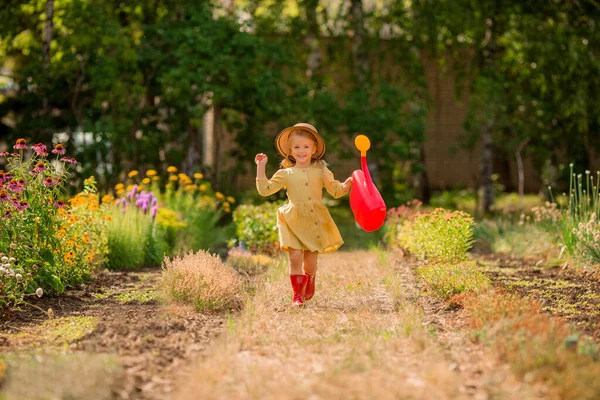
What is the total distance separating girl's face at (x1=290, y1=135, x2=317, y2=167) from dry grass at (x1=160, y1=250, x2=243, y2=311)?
112 centimetres

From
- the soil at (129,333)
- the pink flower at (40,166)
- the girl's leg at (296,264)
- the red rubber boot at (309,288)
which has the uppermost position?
the pink flower at (40,166)

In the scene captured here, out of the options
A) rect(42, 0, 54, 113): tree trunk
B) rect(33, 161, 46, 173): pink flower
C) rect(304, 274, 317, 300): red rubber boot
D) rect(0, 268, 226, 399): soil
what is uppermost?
rect(42, 0, 54, 113): tree trunk

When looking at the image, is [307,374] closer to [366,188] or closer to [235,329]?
[235,329]

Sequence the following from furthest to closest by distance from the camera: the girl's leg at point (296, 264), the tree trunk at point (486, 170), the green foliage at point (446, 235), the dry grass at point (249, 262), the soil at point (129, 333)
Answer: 1. the tree trunk at point (486, 170)
2. the dry grass at point (249, 262)
3. the green foliage at point (446, 235)
4. the girl's leg at point (296, 264)
5. the soil at point (129, 333)

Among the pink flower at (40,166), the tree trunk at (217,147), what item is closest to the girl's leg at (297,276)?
the pink flower at (40,166)

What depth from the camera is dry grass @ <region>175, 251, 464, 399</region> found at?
3.84m

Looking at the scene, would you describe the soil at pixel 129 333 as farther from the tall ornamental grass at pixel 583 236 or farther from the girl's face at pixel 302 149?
the tall ornamental grass at pixel 583 236

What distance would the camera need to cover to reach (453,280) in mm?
6445

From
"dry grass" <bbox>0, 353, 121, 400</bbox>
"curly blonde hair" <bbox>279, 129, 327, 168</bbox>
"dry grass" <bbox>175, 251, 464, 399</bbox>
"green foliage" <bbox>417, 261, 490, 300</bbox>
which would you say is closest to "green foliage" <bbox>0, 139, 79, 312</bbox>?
"dry grass" <bbox>175, 251, 464, 399</bbox>

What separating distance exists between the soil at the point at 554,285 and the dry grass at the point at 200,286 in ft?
8.07

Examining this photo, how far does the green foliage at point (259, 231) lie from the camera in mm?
9469

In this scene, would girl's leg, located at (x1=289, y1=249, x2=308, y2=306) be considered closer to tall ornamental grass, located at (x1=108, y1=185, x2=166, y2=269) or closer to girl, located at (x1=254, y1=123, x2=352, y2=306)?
girl, located at (x1=254, y1=123, x2=352, y2=306)

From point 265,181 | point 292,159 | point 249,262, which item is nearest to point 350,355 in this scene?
point 265,181

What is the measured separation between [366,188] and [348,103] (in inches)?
302
